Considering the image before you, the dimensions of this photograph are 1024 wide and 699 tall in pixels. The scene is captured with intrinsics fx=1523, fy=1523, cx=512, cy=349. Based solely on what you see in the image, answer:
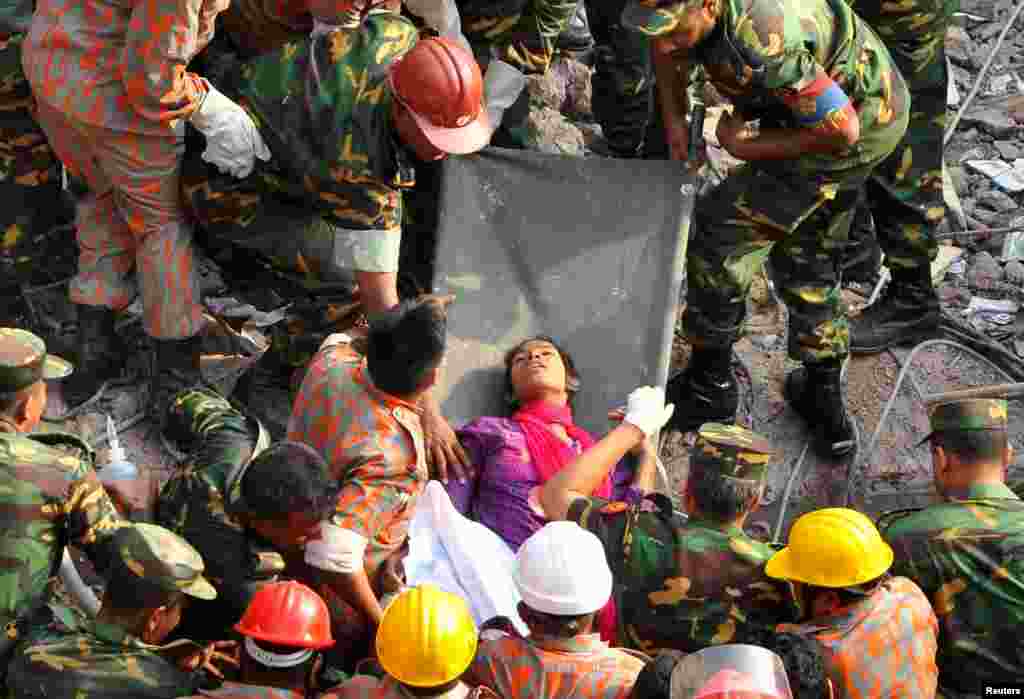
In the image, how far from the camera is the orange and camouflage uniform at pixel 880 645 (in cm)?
352

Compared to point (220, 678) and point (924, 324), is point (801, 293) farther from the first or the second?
point (220, 678)

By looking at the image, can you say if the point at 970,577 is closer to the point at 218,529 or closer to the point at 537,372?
the point at 537,372

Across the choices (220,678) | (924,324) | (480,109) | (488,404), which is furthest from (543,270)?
(220,678)

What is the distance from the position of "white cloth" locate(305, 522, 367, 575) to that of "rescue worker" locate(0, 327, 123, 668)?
0.52 meters

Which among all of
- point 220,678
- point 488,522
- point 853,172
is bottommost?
point 488,522

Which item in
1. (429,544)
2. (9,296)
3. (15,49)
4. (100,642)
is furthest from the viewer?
(9,296)

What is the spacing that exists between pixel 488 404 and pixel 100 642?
205 centimetres

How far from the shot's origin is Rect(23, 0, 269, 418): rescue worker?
4.64 meters

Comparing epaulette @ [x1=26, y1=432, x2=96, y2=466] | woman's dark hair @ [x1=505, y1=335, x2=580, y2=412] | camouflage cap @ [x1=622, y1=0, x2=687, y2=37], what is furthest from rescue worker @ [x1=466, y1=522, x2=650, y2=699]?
camouflage cap @ [x1=622, y1=0, x2=687, y2=37]

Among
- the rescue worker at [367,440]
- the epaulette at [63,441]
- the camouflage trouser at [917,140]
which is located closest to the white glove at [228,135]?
the rescue worker at [367,440]

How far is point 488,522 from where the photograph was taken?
4.80m

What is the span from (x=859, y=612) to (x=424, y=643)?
1.08m

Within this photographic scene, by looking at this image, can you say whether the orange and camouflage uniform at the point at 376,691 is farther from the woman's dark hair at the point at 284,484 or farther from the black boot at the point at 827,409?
the black boot at the point at 827,409

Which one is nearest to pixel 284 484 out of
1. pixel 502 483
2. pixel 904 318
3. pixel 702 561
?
pixel 702 561
